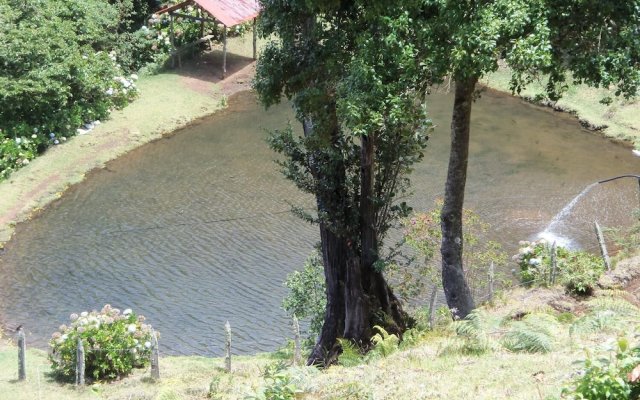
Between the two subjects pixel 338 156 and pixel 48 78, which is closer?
pixel 338 156

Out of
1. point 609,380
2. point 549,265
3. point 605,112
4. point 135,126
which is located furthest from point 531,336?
point 605,112

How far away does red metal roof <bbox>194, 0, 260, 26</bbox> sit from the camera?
35.3 meters

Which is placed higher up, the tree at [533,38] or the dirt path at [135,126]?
the tree at [533,38]

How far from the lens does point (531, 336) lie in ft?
37.6

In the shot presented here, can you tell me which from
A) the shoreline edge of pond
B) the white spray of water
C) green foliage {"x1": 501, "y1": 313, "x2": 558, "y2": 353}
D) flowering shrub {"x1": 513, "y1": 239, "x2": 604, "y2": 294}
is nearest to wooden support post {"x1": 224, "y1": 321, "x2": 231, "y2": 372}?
green foliage {"x1": 501, "y1": 313, "x2": 558, "y2": 353}

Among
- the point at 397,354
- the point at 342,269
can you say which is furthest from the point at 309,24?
the point at 397,354

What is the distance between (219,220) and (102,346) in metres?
9.12

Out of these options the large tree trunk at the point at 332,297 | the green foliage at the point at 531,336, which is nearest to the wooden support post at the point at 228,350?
the large tree trunk at the point at 332,297

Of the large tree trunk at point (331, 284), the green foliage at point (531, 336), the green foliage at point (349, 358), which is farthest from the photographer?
the large tree trunk at point (331, 284)

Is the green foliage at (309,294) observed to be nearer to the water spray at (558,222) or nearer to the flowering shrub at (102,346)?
the flowering shrub at (102,346)

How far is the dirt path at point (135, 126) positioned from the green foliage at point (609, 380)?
19.9 metres

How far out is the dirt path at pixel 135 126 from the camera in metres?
27.3

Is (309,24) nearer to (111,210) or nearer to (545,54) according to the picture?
(545,54)

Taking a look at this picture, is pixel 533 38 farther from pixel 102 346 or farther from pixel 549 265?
pixel 102 346
